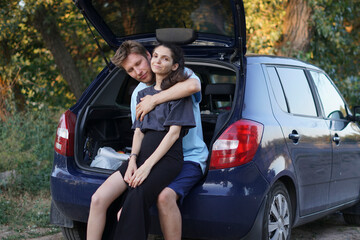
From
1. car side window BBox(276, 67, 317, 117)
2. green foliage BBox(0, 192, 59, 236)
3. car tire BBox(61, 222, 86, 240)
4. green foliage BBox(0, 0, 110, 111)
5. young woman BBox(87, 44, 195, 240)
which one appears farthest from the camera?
green foliage BBox(0, 0, 110, 111)

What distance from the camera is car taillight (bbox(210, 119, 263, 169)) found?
3646 mm

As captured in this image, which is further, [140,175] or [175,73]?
[175,73]

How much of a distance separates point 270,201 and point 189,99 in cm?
89

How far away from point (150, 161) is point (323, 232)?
9.14ft

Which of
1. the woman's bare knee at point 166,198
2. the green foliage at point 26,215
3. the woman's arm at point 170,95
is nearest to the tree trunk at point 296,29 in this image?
the green foliage at point 26,215

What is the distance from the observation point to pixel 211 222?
11.8 ft

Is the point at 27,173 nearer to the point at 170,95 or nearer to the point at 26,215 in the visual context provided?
the point at 26,215

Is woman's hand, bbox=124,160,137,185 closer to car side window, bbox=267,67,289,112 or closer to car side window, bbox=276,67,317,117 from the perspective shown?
car side window, bbox=267,67,289,112

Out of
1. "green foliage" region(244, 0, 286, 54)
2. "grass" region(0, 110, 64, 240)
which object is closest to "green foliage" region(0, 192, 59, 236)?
"grass" region(0, 110, 64, 240)

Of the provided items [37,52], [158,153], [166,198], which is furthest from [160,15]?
[37,52]

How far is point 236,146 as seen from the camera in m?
3.66

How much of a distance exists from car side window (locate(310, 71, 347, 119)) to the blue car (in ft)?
0.07

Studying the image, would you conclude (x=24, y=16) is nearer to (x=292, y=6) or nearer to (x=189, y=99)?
(x=292, y=6)

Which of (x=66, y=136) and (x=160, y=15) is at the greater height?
(x=160, y=15)
